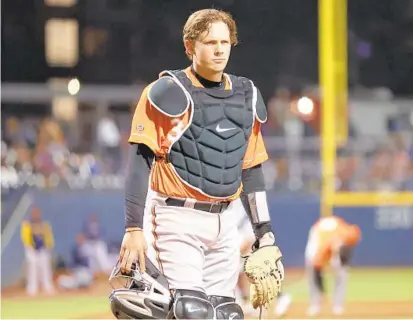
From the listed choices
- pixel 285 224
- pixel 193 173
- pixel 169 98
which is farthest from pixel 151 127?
pixel 285 224

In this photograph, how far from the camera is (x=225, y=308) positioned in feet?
11.5

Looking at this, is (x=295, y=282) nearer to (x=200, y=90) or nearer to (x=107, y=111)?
(x=107, y=111)

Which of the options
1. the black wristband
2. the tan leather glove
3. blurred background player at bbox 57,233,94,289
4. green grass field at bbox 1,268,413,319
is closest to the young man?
the tan leather glove

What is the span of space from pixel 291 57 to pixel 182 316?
699 centimetres

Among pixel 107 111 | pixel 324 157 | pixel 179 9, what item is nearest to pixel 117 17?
pixel 107 111

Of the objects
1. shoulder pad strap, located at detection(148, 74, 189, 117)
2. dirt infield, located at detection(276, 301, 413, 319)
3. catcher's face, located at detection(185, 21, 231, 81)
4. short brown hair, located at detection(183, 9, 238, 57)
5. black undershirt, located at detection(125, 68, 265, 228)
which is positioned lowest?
dirt infield, located at detection(276, 301, 413, 319)

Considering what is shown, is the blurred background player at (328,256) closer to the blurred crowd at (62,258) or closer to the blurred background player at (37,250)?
the blurred crowd at (62,258)

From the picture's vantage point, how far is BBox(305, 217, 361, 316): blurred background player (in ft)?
24.9

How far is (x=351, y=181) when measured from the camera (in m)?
9.36

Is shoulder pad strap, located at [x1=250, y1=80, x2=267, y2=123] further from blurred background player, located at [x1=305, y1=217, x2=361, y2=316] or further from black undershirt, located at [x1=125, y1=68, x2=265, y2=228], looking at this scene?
blurred background player, located at [x1=305, y1=217, x2=361, y2=316]

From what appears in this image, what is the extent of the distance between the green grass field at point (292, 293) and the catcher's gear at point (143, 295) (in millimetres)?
4097

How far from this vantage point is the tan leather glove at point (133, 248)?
3348mm

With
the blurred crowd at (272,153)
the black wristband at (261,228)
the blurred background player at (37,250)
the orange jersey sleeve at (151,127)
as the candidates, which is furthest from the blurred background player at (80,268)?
the orange jersey sleeve at (151,127)

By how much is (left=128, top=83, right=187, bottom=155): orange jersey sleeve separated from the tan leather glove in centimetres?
29
